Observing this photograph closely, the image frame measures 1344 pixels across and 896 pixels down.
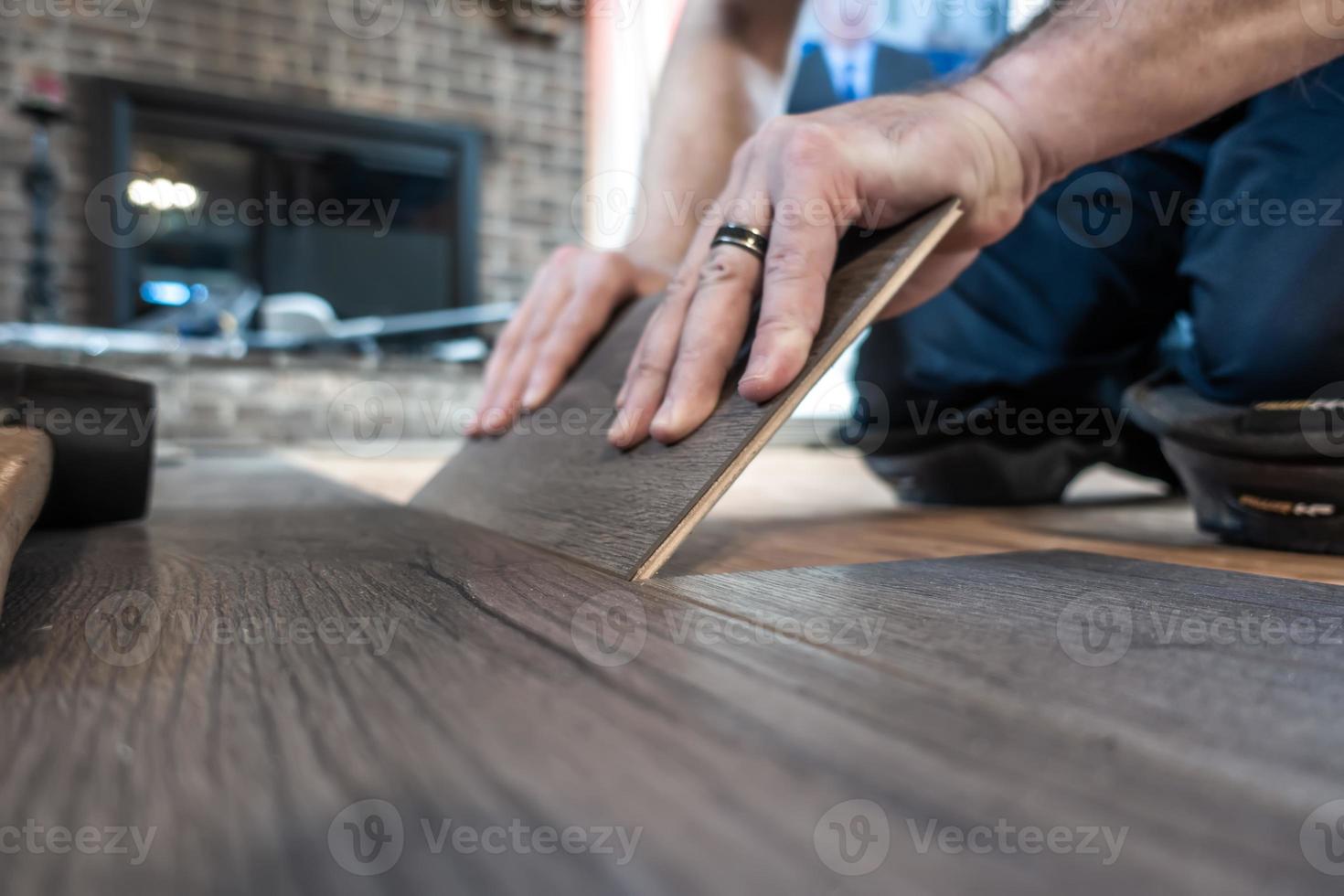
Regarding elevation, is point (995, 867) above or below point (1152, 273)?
below

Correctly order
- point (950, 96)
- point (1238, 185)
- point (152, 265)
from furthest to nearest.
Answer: point (152, 265), point (1238, 185), point (950, 96)

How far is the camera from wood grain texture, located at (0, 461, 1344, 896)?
0.16m

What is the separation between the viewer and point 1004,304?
0.99m

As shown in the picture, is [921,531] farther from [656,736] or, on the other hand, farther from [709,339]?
[656,736]

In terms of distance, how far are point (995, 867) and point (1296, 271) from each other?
65cm

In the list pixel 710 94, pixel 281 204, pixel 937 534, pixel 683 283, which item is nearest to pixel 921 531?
pixel 937 534

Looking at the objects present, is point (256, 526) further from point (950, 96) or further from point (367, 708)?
point (950, 96)

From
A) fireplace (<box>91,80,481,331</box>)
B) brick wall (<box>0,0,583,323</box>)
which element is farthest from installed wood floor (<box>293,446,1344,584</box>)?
brick wall (<box>0,0,583,323</box>)

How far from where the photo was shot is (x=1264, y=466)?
0.62 m

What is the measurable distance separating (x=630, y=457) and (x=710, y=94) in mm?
561

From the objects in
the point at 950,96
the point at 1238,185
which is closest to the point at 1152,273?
the point at 1238,185

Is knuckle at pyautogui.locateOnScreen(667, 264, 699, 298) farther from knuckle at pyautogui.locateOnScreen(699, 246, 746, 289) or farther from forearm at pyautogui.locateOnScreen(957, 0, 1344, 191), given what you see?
forearm at pyautogui.locateOnScreen(957, 0, 1344, 191)

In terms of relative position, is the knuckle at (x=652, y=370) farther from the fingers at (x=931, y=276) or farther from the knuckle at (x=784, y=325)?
the fingers at (x=931, y=276)

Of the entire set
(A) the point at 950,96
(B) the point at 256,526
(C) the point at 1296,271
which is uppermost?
(A) the point at 950,96
